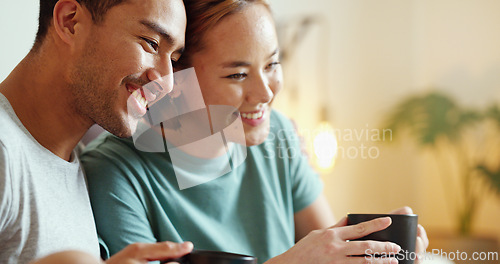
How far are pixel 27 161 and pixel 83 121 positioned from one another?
15cm

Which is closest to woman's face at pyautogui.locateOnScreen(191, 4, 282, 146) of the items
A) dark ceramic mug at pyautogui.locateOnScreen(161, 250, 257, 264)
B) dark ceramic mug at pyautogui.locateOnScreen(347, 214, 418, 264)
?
dark ceramic mug at pyautogui.locateOnScreen(347, 214, 418, 264)

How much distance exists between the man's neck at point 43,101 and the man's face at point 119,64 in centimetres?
2

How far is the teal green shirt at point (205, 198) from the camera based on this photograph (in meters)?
0.96

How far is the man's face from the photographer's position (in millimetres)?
837

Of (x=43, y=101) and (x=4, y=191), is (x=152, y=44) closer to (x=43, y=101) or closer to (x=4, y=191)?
(x=43, y=101)

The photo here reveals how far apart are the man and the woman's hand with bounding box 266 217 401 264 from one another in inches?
13.5

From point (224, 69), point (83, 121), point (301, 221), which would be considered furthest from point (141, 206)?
point (301, 221)

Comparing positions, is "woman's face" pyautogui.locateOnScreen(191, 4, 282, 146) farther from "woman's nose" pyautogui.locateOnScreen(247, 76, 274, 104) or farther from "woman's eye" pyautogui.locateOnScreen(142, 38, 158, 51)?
"woman's eye" pyautogui.locateOnScreen(142, 38, 158, 51)

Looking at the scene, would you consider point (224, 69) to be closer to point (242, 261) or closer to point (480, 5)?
point (242, 261)

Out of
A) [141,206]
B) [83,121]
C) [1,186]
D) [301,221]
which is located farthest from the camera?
[301,221]

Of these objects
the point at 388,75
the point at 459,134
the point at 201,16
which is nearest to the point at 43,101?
the point at 201,16

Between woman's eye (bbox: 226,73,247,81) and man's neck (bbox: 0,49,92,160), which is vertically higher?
woman's eye (bbox: 226,73,247,81)

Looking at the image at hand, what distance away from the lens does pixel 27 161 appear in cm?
76

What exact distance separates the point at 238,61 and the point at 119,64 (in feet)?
0.87
